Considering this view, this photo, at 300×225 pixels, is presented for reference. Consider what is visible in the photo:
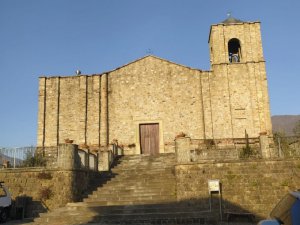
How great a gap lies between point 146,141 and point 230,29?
33.6 feet

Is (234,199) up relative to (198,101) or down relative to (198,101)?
down

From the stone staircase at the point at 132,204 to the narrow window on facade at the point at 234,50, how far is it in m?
11.9

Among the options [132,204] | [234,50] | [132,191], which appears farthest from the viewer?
[234,50]

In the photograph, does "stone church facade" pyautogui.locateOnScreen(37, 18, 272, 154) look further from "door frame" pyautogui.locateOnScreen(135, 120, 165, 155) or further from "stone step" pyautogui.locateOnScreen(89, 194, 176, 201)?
"stone step" pyautogui.locateOnScreen(89, 194, 176, 201)

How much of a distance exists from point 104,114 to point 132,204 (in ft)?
38.3

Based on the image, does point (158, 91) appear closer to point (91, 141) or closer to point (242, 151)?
point (91, 141)

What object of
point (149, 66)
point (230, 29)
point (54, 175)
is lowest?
point (54, 175)

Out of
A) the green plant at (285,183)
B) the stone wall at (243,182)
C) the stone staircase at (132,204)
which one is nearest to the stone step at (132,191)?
the stone staircase at (132,204)

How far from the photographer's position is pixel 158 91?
24.2 meters

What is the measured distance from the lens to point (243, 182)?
43.5ft

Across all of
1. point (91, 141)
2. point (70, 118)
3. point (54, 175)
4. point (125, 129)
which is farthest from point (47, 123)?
point (54, 175)

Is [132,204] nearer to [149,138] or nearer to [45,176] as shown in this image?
[45,176]

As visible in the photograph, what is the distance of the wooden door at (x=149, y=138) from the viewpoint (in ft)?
76.8

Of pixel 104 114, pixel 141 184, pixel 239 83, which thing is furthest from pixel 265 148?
pixel 104 114
